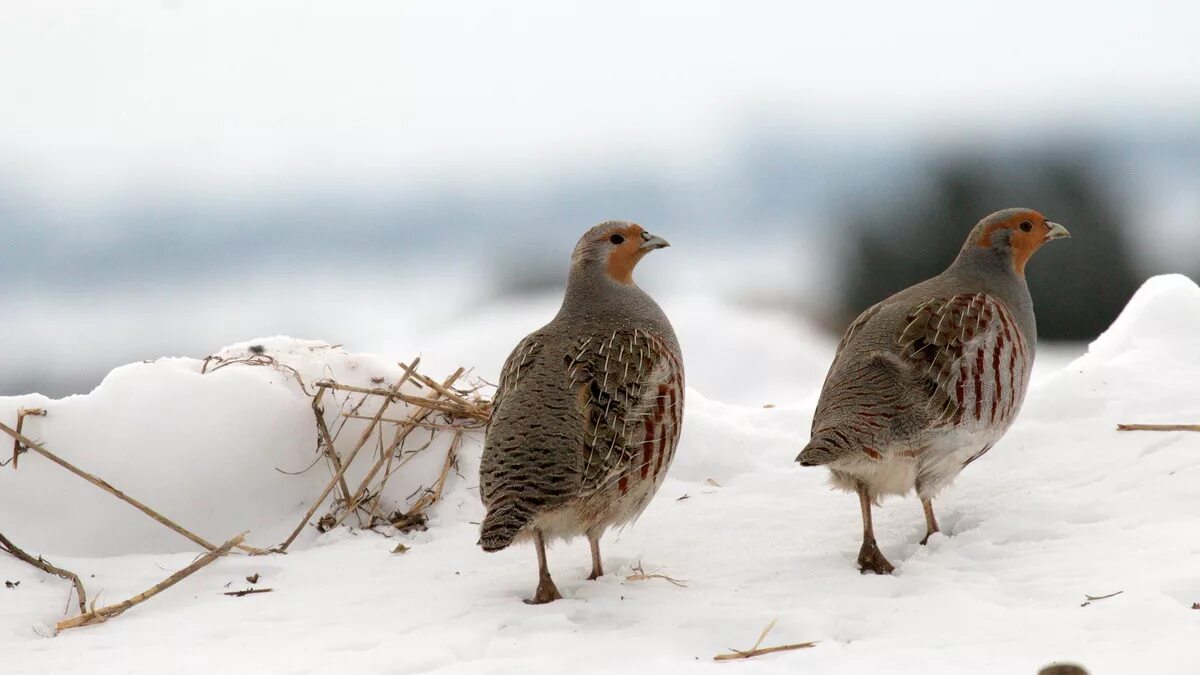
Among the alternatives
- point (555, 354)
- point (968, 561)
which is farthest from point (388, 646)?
point (968, 561)

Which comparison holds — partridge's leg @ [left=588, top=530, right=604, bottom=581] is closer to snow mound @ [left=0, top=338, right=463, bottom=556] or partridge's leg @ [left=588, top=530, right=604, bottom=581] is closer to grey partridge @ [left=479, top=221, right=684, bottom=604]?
grey partridge @ [left=479, top=221, right=684, bottom=604]

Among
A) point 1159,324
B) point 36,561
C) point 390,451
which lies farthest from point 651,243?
point 1159,324

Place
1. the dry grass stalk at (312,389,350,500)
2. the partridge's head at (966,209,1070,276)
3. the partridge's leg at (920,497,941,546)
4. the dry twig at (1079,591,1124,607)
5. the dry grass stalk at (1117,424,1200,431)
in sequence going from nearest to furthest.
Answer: the dry twig at (1079,591,1124,607), the partridge's leg at (920,497,941,546), the dry grass stalk at (1117,424,1200,431), the partridge's head at (966,209,1070,276), the dry grass stalk at (312,389,350,500)

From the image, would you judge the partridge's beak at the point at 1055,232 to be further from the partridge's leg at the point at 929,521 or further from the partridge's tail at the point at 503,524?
the partridge's tail at the point at 503,524

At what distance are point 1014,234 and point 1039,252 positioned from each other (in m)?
5.07

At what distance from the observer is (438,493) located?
3.88m

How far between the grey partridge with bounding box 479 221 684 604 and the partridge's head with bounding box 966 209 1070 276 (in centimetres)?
129

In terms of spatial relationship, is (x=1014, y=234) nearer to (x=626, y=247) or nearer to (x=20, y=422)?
(x=626, y=247)

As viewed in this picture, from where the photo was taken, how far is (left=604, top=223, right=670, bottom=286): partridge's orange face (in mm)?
3561

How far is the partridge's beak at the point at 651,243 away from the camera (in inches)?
142

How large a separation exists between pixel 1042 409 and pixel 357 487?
279 centimetres

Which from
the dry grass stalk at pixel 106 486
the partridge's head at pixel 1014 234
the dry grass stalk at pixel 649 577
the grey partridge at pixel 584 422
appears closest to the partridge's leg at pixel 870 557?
the dry grass stalk at pixel 649 577

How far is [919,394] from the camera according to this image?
3199 mm

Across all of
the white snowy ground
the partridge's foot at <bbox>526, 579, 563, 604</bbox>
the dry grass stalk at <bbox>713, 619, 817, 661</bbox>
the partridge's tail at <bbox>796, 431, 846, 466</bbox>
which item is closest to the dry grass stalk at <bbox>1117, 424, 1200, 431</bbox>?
the white snowy ground
